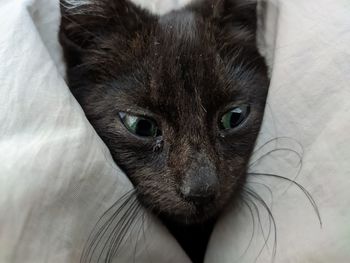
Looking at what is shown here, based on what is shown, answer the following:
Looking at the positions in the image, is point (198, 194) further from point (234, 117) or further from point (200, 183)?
point (234, 117)

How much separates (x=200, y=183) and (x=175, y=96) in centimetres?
22

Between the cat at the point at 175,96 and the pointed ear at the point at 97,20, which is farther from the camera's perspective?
the pointed ear at the point at 97,20

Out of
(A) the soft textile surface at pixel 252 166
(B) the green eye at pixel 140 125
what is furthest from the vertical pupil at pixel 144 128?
(A) the soft textile surface at pixel 252 166

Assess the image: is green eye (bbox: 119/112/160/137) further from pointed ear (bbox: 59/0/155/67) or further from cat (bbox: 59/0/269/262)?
pointed ear (bbox: 59/0/155/67)

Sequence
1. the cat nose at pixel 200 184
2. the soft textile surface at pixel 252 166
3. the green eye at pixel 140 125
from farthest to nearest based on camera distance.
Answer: the green eye at pixel 140 125 → the cat nose at pixel 200 184 → the soft textile surface at pixel 252 166

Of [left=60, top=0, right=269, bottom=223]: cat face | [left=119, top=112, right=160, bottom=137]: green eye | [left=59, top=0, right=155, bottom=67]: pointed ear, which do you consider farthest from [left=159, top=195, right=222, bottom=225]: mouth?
[left=59, top=0, right=155, bottom=67]: pointed ear

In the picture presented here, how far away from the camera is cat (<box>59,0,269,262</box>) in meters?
1.15

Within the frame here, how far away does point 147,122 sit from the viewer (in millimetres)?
1216

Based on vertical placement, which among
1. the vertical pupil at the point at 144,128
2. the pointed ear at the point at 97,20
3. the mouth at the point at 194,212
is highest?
→ the pointed ear at the point at 97,20

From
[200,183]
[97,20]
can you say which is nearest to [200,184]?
[200,183]

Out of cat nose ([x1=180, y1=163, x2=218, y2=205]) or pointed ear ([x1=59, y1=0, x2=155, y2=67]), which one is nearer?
cat nose ([x1=180, y1=163, x2=218, y2=205])

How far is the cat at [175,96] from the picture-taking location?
1154 millimetres

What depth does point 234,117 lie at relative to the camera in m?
1.25

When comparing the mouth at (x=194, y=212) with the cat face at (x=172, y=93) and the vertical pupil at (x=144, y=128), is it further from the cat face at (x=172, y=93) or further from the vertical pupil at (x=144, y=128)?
the vertical pupil at (x=144, y=128)
